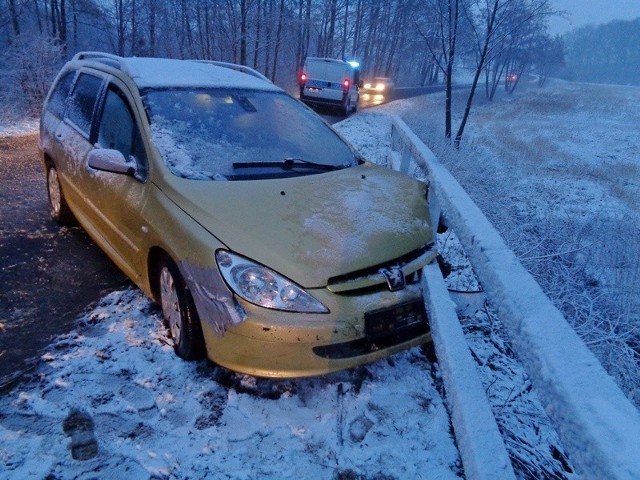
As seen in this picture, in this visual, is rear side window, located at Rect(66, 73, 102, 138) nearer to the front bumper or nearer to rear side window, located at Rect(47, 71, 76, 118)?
rear side window, located at Rect(47, 71, 76, 118)

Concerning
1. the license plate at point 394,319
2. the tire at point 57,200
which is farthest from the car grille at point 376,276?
the tire at point 57,200

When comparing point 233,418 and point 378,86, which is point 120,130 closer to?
point 233,418

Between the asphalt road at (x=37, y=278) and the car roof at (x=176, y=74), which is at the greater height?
the car roof at (x=176, y=74)

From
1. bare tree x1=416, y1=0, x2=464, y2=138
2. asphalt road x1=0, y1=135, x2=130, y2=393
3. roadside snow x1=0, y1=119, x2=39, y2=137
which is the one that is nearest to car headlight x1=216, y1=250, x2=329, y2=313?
asphalt road x1=0, y1=135, x2=130, y2=393

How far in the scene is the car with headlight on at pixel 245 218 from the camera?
2242 millimetres

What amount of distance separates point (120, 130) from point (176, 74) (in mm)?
739

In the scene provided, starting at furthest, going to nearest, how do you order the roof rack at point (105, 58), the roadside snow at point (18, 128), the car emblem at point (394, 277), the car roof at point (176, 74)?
1. the roadside snow at point (18, 128)
2. the roof rack at point (105, 58)
3. the car roof at point (176, 74)
4. the car emblem at point (394, 277)

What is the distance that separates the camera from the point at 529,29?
24.8 meters

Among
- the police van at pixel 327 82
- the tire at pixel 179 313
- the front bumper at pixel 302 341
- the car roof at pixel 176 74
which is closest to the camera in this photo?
the front bumper at pixel 302 341

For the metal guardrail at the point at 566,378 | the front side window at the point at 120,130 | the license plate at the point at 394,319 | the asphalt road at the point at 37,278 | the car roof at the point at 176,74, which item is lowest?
the asphalt road at the point at 37,278

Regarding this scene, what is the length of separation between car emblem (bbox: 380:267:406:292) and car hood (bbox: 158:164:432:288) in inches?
2.6

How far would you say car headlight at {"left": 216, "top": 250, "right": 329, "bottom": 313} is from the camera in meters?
2.21

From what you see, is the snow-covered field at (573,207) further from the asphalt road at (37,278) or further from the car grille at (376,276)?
the asphalt road at (37,278)

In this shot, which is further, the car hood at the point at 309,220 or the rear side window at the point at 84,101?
the rear side window at the point at 84,101
